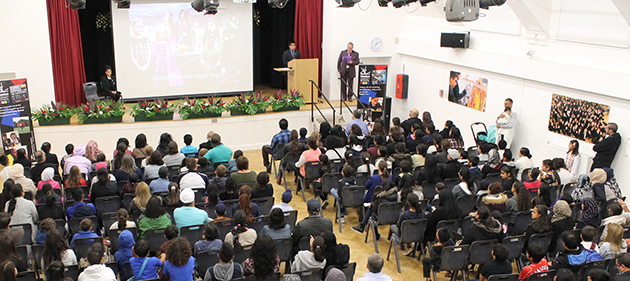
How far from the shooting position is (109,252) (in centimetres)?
662

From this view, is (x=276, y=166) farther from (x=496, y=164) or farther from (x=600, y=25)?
(x=600, y=25)

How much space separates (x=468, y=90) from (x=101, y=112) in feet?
26.6

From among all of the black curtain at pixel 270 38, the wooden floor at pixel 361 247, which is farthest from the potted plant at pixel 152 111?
the black curtain at pixel 270 38

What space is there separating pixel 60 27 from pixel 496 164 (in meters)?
10.00

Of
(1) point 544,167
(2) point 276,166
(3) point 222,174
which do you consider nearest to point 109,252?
(3) point 222,174

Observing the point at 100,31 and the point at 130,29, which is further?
the point at 100,31

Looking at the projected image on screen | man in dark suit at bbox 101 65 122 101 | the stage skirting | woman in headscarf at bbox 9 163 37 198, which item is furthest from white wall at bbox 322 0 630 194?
woman in headscarf at bbox 9 163 37 198

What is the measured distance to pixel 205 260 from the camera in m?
5.85

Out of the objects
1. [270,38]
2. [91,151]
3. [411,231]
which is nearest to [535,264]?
[411,231]

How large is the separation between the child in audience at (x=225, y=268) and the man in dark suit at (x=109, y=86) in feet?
29.3

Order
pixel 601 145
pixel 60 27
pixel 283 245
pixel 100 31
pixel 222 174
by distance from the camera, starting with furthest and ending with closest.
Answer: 1. pixel 100 31
2. pixel 60 27
3. pixel 601 145
4. pixel 222 174
5. pixel 283 245

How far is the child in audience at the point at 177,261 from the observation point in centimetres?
522

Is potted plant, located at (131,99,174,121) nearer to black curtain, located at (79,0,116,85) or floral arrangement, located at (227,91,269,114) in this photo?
floral arrangement, located at (227,91,269,114)

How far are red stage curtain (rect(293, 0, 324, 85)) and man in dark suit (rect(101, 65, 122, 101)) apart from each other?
4.84m
